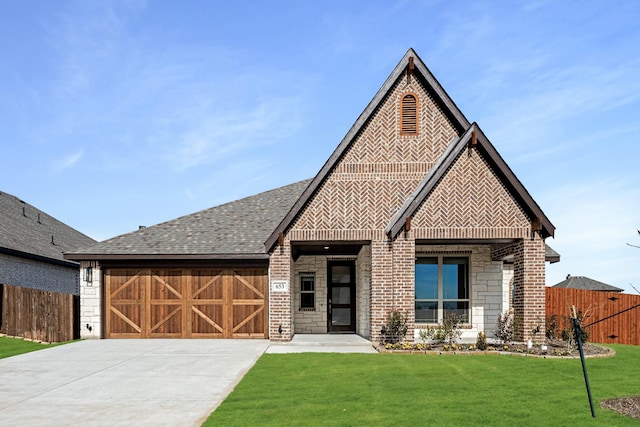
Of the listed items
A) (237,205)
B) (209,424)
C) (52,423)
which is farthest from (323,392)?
(237,205)

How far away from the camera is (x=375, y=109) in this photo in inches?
674

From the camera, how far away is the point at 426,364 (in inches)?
498

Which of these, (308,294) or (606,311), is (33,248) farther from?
(606,311)

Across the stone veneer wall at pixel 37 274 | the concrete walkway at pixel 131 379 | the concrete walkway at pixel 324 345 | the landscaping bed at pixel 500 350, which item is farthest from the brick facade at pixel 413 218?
the stone veneer wall at pixel 37 274

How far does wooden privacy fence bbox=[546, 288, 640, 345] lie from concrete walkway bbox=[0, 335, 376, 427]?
8.49 metres

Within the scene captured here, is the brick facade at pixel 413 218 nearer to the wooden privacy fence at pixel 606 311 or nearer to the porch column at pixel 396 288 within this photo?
the porch column at pixel 396 288

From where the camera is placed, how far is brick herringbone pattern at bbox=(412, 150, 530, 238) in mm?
16109

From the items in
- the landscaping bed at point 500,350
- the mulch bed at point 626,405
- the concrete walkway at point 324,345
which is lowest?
the concrete walkway at point 324,345

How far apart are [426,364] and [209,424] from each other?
6.61 m

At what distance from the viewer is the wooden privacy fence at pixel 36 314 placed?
60.7ft

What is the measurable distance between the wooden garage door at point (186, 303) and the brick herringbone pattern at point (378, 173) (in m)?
3.80

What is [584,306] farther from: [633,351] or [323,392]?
[323,392]

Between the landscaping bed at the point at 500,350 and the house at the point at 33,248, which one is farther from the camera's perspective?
the house at the point at 33,248

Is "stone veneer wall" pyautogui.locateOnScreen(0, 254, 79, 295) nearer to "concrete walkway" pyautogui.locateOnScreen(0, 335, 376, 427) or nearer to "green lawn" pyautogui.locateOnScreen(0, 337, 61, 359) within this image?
"green lawn" pyautogui.locateOnScreen(0, 337, 61, 359)
